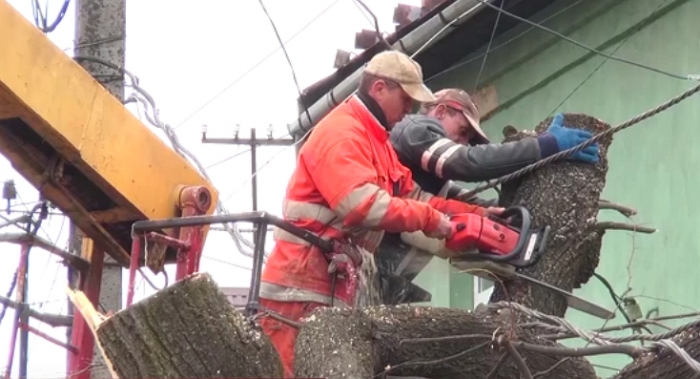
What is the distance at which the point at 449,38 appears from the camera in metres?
9.41

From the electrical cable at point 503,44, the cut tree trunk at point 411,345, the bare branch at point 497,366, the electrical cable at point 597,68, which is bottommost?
the bare branch at point 497,366

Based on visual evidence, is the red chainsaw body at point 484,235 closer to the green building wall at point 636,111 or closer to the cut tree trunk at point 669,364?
the cut tree trunk at point 669,364

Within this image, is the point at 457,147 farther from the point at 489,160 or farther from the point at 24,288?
the point at 24,288

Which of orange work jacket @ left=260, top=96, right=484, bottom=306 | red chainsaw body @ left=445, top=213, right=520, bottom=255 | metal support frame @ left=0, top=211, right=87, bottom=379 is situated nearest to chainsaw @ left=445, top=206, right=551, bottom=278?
red chainsaw body @ left=445, top=213, right=520, bottom=255

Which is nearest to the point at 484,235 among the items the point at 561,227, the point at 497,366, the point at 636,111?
the point at 561,227

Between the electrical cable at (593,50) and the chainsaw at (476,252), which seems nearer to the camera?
the chainsaw at (476,252)

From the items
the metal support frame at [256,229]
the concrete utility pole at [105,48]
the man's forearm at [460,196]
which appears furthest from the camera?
the concrete utility pole at [105,48]

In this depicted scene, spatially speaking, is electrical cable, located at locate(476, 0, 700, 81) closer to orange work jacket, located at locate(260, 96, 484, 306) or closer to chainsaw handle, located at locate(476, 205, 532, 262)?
chainsaw handle, located at locate(476, 205, 532, 262)

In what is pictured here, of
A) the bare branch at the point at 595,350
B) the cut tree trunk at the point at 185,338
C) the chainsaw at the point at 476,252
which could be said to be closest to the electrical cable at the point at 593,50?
the chainsaw at the point at 476,252

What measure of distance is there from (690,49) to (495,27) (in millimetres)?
1882

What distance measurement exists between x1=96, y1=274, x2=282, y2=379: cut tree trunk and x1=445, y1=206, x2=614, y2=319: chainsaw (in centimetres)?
147

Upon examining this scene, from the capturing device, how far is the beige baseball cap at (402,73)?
5.79m

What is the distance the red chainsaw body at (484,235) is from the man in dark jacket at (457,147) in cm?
24

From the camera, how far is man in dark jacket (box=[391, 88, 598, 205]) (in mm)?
5441
